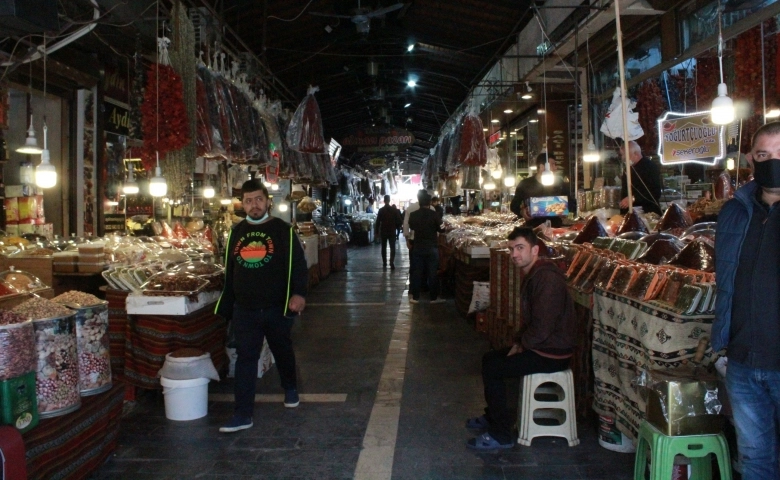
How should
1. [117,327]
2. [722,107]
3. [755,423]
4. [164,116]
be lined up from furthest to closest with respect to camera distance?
[164,116] → [117,327] → [722,107] → [755,423]

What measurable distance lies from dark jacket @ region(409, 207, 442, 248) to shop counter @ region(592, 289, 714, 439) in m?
5.65

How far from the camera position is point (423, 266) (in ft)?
32.7

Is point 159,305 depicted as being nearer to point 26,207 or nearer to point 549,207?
point 549,207

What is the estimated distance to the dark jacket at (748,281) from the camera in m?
2.44

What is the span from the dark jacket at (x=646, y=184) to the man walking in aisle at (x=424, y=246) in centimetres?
356

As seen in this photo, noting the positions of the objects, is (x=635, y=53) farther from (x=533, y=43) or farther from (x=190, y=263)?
(x=190, y=263)

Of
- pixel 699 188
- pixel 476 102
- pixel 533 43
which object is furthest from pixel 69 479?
pixel 476 102

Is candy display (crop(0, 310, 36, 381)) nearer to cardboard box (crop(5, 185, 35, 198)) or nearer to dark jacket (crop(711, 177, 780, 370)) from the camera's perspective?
dark jacket (crop(711, 177, 780, 370))

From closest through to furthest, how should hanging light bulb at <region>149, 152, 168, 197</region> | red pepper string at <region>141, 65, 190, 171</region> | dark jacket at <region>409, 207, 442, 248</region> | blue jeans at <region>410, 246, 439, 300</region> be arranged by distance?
red pepper string at <region>141, 65, 190, 171</region> < hanging light bulb at <region>149, 152, 168, 197</region> < dark jacket at <region>409, 207, 442, 248</region> < blue jeans at <region>410, 246, 439, 300</region>

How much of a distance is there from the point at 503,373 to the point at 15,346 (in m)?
2.66

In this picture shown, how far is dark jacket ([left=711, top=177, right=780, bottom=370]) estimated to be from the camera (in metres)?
2.44

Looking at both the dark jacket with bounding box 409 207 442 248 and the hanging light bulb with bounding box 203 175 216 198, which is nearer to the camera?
the dark jacket with bounding box 409 207 442 248

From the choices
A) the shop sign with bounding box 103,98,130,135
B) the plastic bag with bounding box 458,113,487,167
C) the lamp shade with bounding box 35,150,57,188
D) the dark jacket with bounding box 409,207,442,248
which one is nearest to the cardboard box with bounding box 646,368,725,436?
the lamp shade with bounding box 35,150,57,188

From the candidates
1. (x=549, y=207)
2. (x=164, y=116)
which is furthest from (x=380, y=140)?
(x=164, y=116)
